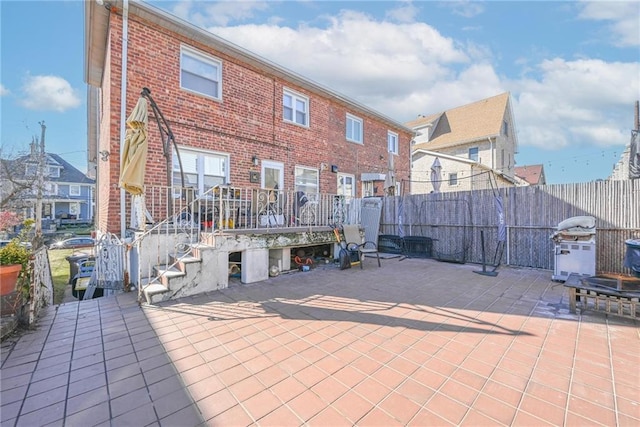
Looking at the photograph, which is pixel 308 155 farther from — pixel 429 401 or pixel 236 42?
pixel 429 401

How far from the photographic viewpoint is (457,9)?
328 inches

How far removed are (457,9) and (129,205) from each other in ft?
35.2

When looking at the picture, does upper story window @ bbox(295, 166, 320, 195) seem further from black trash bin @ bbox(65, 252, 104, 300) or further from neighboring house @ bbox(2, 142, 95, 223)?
neighboring house @ bbox(2, 142, 95, 223)

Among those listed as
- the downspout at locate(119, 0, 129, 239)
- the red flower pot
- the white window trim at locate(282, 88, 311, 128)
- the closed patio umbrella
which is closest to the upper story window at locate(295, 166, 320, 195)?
the white window trim at locate(282, 88, 311, 128)

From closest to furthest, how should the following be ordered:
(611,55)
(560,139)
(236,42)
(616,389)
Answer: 1. (616,389)
2. (236,42)
3. (611,55)
4. (560,139)

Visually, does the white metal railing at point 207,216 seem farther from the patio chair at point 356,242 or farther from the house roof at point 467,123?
the house roof at point 467,123

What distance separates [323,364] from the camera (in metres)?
2.64

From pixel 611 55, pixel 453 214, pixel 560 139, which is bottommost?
pixel 453 214

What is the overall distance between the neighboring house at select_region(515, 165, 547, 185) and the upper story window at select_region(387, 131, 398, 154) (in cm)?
2985

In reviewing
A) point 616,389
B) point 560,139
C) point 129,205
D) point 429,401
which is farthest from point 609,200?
point 560,139

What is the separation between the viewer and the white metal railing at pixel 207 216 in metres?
5.41

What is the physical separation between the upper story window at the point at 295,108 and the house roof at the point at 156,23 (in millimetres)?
460

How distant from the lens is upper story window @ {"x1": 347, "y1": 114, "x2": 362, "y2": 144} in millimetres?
12445

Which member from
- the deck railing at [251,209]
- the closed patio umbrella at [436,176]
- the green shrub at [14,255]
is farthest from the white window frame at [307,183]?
the green shrub at [14,255]
